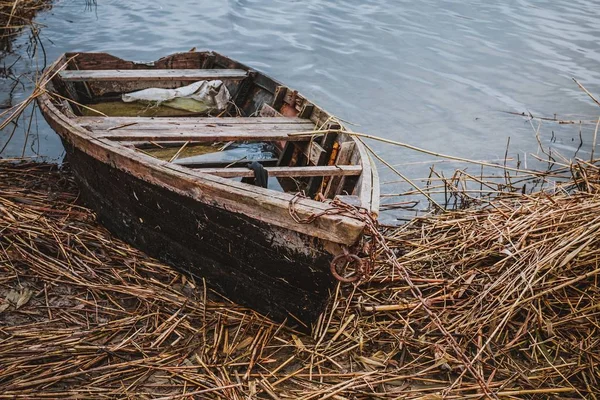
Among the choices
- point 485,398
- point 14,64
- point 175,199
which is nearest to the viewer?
point 485,398

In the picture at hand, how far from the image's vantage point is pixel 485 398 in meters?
3.36

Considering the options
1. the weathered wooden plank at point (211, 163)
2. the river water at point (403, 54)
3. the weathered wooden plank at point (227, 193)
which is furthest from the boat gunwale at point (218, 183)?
the river water at point (403, 54)

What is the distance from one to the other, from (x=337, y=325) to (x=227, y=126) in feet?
6.52

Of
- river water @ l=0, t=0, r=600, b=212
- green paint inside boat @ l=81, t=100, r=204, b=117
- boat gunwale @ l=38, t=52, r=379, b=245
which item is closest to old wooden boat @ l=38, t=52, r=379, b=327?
boat gunwale @ l=38, t=52, r=379, b=245

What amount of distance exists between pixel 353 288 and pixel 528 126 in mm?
6308

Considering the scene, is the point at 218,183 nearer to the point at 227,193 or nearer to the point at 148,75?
the point at 227,193

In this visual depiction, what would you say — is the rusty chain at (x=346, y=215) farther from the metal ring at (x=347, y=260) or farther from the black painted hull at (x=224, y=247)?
the black painted hull at (x=224, y=247)

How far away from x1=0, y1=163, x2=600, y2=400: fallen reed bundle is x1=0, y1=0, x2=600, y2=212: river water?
2.60 metres

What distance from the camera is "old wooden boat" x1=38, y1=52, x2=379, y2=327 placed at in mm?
3465

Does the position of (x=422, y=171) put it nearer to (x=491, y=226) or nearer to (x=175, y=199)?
(x=491, y=226)

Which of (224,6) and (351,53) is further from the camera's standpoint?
(224,6)

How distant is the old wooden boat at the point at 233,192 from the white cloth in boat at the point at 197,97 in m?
0.25

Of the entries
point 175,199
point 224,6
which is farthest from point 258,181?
point 224,6

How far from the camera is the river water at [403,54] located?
29.9 feet
